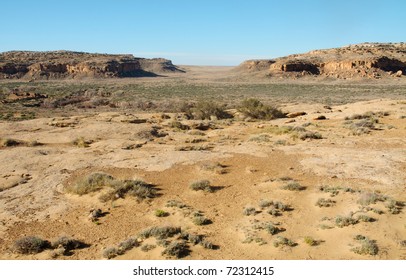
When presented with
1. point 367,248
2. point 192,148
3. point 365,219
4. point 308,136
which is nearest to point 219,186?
point 365,219

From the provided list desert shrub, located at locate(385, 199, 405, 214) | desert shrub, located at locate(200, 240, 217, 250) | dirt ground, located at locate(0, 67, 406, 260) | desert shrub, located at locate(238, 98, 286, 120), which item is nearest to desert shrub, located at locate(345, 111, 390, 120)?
dirt ground, located at locate(0, 67, 406, 260)

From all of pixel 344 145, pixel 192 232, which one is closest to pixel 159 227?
pixel 192 232

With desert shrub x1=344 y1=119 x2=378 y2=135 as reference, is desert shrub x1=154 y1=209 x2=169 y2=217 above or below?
below

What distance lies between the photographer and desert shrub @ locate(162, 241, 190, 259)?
804 cm

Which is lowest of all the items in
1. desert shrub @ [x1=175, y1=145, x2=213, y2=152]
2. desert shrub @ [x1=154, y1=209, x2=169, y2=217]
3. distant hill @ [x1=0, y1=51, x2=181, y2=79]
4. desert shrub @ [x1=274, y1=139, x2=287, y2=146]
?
desert shrub @ [x1=154, y1=209, x2=169, y2=217]

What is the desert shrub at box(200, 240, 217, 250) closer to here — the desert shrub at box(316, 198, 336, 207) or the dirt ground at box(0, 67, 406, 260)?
the dirt ground at box(0, 67, 406, 260)

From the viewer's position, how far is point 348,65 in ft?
290

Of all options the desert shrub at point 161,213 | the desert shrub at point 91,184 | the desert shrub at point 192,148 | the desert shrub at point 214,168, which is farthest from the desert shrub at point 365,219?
the desert shrub at point 192,148

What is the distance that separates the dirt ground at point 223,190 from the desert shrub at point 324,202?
0.06 meters

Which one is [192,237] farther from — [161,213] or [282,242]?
[282,242]

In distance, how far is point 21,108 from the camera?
38031 millimetres

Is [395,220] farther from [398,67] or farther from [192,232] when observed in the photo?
[398,67]

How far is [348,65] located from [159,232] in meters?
90.0

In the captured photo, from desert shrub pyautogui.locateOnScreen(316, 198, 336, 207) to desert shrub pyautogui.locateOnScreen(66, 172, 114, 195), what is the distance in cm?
672
